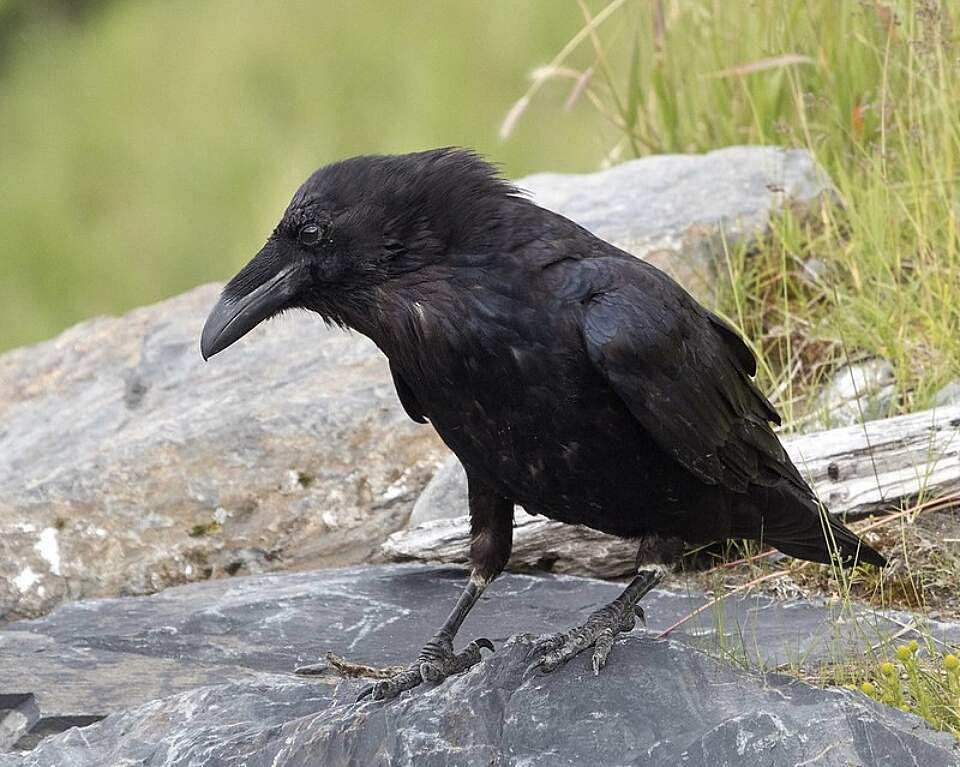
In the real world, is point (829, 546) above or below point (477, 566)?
below

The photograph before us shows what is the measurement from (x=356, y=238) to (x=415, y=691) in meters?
1.00

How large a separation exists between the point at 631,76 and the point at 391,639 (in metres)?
3.34

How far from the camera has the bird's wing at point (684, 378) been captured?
3330mm

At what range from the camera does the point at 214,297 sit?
21.1ft

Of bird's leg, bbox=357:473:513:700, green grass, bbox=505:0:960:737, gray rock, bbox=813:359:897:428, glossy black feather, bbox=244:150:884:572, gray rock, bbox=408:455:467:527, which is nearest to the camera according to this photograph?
glossy black feather, bbox=244:150:884:572

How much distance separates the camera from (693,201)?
19.4 ft

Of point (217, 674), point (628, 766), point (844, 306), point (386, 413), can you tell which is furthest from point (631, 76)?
point (628, 766)

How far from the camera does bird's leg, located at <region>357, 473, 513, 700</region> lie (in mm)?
3611

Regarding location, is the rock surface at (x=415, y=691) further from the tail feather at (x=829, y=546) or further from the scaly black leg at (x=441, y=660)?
the tail feather at (x=829, y=546)

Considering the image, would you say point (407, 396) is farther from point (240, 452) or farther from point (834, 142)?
point (834, 142)

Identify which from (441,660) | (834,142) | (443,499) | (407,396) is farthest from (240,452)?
(834,142)

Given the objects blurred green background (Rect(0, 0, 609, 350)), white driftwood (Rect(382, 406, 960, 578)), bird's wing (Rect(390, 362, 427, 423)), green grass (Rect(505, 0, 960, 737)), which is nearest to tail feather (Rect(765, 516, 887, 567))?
green grass (Rect(505, 0, 960, 737))

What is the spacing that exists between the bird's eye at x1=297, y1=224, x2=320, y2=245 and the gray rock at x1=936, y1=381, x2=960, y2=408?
2.12 meters

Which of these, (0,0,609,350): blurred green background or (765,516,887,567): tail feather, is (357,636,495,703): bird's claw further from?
(0,0,609,350): blurred green background
